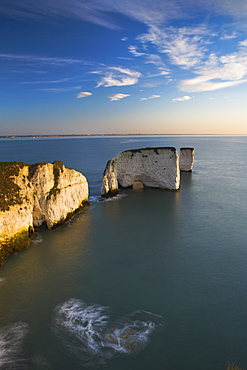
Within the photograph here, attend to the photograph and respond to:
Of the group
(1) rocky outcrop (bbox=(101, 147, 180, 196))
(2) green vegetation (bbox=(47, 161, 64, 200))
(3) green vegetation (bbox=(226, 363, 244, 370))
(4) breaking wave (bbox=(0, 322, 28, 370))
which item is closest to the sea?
(4) breaking wave (bbox=(0, 322, 28, 370))

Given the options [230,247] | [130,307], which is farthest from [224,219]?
[130,307]

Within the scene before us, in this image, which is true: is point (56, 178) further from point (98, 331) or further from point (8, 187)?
point (98, 331)

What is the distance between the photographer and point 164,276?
15805mm

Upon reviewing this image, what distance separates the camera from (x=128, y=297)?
13734 mm

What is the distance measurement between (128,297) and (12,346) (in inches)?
253

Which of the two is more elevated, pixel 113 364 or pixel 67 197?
pixel 67 197

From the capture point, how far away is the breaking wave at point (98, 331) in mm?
10383

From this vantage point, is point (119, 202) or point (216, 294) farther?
point (119, 202)

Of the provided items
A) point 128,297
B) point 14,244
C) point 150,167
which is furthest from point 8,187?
point 150,167

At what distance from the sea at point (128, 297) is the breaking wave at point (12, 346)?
0.05 meters

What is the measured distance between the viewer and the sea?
10273 millimetres

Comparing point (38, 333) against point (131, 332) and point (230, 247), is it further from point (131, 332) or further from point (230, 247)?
point (230, 247)

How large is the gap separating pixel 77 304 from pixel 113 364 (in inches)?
169

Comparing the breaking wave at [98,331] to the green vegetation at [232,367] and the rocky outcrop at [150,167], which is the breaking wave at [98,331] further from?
the rocky outcrop at [150,167]
